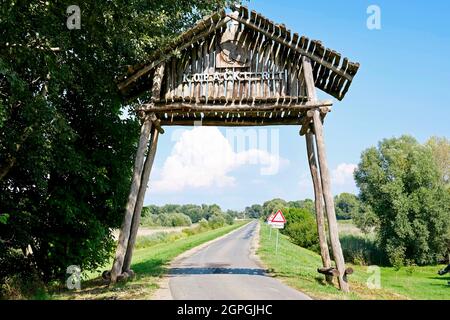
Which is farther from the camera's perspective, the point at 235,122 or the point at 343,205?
the point at 343,205

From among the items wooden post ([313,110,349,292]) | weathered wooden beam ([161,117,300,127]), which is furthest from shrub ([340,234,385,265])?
wooden post ([313,110,349,292])

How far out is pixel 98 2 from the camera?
8828mm

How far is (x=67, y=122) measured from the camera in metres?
10.6

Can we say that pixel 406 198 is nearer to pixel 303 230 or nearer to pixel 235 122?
pixel 303 230

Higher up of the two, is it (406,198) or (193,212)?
(406,198)

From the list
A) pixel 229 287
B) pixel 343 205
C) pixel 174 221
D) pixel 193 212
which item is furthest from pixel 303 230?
pixel 193 212

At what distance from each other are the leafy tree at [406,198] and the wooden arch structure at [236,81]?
110 feet

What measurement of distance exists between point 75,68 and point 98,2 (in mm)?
2692

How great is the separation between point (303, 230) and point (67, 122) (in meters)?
40.9

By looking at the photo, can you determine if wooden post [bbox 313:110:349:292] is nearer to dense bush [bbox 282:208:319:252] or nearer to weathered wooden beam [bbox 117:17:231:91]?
weathered wooden beam [bbox 117:17:231:91]

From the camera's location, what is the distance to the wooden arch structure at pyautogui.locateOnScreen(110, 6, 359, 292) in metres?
10.9

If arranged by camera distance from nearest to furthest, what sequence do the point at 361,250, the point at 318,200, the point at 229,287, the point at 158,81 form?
the point at 229,287, the point at 158,81, the point at 318,200, the point at 361,250
